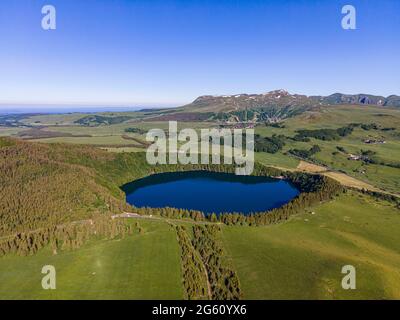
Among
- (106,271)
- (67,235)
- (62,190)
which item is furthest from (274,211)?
(62,190)

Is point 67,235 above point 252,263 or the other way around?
above

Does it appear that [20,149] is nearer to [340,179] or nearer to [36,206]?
[36,206]

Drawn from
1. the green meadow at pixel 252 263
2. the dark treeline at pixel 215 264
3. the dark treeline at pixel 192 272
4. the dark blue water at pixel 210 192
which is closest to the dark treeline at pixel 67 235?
the green meadow at pixel 252 263

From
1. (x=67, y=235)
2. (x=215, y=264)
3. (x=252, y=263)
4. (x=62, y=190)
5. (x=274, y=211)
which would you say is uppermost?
(x=62, y=190)

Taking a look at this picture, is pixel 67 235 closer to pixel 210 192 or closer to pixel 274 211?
pixel 274 211

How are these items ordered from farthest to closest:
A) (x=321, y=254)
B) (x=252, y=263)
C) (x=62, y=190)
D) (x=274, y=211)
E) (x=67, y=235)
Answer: (x=62, y=190) → (x=274, y=211) → (x=67, y=235) → (x=321, y=254) → (x=252, y=263)

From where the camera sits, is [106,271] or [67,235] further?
[67,235]

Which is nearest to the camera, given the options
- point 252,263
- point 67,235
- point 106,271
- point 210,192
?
point 106,271

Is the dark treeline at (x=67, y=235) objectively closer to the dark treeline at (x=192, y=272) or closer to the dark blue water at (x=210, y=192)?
the dark treeline at (x=192, y=272)
